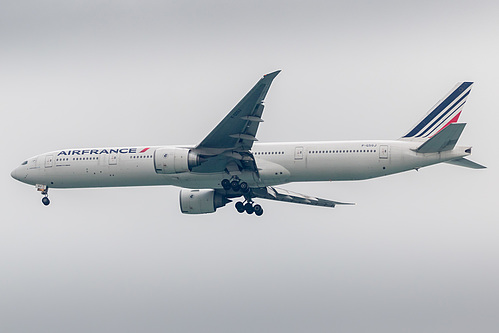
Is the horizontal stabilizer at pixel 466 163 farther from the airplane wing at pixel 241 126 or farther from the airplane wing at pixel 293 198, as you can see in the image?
the airplane wing at pixel 241 126

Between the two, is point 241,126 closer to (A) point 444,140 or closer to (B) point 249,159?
(B) point 249,159

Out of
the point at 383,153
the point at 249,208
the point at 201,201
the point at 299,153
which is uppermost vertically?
the point at 299,153

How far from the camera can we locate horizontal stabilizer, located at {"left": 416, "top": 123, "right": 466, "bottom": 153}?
40812mm

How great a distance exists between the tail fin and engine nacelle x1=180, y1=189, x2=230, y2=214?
11982mm

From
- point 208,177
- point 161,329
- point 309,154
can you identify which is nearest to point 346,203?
point 309,154

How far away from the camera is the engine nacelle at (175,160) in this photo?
43.2m

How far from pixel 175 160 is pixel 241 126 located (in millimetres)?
4079

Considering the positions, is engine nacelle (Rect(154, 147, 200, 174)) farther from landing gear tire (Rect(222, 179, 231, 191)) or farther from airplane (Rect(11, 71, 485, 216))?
landing gear tire (Rect(222, 179, 231, 191))

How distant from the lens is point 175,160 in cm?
4316

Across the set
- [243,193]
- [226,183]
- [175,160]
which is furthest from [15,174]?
[243,193]

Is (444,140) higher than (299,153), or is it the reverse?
(444,140)

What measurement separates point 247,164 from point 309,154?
3.47 meters

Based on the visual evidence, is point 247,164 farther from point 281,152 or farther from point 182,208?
point 182,208

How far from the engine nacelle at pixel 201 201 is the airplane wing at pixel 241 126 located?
20.1 feet
